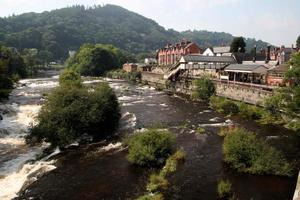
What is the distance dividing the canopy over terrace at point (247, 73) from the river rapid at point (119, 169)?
21800mm

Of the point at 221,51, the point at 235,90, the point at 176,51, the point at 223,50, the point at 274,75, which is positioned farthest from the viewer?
the point at 176,51

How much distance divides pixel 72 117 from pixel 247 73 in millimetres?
42138

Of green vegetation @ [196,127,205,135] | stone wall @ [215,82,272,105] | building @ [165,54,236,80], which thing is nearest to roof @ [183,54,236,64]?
building @ [165,54,236,80]

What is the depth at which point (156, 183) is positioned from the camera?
24.0m

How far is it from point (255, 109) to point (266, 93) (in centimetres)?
393

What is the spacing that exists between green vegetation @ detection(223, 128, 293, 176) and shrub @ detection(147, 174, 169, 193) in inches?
236

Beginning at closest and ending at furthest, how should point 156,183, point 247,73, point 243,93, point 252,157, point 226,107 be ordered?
point 156,183
point 252,157
point 226,107
point 243,93
point 247,73

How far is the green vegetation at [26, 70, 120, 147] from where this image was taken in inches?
1300

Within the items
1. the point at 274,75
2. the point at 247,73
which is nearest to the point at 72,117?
the point at 274,75

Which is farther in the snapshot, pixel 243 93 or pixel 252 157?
pixel 243 93

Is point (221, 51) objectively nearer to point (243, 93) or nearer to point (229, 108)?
point (243, 93)

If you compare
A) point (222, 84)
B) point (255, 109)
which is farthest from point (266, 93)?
point (222, 84)

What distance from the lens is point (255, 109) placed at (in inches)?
1829

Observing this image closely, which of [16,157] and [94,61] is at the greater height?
[94,61]
